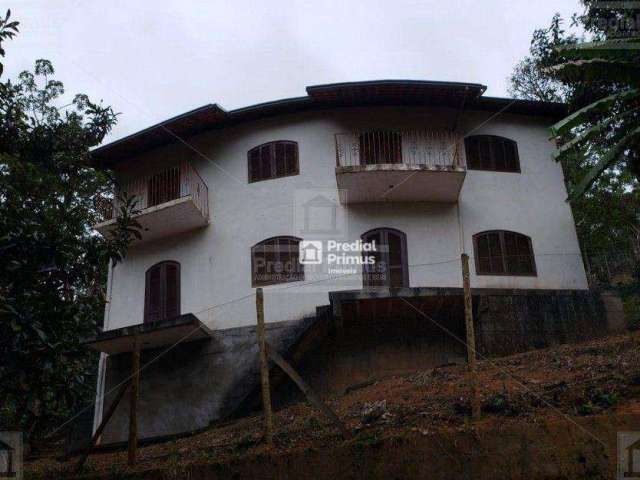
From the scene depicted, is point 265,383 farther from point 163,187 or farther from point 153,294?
point 163,187

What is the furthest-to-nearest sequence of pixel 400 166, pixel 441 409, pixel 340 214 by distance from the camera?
pixel 340 214 < pixel 400 166 < pixel 441 409

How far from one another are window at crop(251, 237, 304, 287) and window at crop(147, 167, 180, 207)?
323 cm

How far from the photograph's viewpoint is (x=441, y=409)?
32.3ft

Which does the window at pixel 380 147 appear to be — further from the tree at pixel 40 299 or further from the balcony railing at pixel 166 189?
the tree at pixel 40 299

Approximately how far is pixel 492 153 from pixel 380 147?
3.15 metres

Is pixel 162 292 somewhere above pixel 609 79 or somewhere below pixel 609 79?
below

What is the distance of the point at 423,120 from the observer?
59.1 ft

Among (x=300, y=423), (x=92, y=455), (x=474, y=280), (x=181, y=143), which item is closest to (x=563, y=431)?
(x=300, y=423)

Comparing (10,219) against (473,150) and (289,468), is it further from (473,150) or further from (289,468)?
(473,150)
